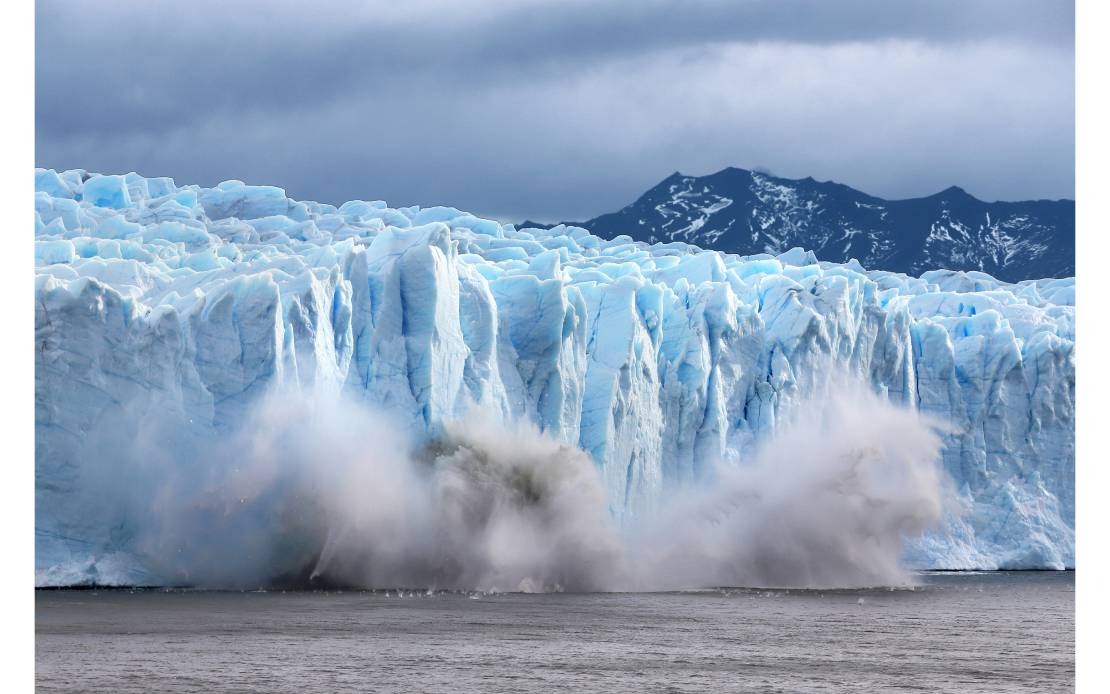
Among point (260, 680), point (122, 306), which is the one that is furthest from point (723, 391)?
point (260, 680)

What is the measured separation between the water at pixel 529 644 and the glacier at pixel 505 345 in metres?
4.26

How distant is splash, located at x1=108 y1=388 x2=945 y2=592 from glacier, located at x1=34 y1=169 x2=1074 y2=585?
2.46ft

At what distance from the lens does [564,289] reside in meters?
39.4

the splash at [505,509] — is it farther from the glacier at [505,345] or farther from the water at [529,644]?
the water at [529,644]

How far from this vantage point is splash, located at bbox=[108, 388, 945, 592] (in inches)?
1267

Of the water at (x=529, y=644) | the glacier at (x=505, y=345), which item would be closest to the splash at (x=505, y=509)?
the glacier at (x=505, y=345)

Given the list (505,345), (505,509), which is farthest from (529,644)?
(505,345)

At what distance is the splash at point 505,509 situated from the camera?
1267 inches

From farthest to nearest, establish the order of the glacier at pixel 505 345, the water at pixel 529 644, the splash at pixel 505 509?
the splash at pixel 505 509 → the glacier at pixel 505 345 → the water at pixel 529 644

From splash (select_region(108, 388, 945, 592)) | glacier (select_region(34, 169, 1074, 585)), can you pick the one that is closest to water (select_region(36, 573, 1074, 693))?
splash (select_region(108, 388, 945, 592))

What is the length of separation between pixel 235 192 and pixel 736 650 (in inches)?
1211

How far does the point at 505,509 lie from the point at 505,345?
5353 mm

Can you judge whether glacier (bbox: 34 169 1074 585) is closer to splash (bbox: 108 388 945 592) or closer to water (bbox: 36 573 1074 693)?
splash (bbox: 108 388 945 592)
